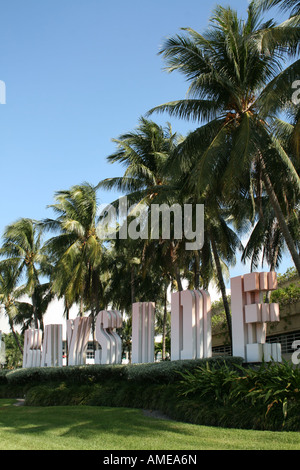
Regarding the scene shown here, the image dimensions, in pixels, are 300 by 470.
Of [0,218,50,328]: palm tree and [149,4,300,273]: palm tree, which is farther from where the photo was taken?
[0,218,50,328]: palm tree

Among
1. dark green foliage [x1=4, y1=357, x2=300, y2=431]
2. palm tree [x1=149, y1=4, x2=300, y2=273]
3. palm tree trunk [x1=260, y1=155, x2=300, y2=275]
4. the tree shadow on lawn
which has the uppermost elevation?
palm tree [x1=149, y1=4, x2=300, y2=273]

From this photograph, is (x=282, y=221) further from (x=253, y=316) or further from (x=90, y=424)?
(x=90, y=424)

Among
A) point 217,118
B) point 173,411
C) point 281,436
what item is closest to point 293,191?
point 217,118

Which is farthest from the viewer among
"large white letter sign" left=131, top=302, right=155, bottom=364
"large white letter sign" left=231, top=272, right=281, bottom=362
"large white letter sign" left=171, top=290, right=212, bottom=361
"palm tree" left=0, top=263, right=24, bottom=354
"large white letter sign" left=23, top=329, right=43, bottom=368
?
"palm tree" left=0, top=263, right=24, bottom=354

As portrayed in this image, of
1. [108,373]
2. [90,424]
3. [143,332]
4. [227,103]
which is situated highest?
[227,103]

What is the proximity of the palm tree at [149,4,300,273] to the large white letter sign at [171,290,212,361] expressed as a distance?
3.44m

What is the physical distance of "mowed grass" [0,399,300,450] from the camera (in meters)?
9.27

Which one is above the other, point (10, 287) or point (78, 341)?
point (10, 287)

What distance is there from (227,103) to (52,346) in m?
13.4

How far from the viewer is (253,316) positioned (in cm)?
1472

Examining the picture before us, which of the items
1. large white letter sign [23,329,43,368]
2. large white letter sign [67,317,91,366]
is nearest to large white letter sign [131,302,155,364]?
large white letter sign [67,317,91,366]

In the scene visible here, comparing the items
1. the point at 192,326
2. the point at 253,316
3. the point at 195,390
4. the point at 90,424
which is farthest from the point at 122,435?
the point at 192,326

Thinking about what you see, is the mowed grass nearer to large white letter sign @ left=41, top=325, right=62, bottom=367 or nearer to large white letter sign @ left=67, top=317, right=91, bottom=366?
large white letter sign @ left=67, top=317, right=91, bottom=366

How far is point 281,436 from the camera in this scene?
952cm
